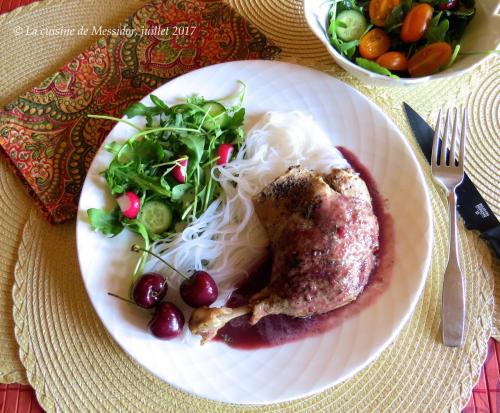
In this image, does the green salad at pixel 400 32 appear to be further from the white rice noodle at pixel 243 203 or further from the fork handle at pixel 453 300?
the fork handle at pixel 453 300

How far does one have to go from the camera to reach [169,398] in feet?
8.87

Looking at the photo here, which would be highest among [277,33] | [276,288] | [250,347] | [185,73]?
[277,33]

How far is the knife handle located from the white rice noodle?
978mm

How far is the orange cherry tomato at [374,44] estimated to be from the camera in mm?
2973

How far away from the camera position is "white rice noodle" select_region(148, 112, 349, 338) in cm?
285

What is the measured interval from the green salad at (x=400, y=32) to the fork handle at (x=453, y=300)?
104cm

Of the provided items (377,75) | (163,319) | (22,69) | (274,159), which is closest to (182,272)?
(163,319)

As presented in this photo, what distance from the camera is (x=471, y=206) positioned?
2982 millimetres

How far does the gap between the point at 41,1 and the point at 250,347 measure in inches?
119

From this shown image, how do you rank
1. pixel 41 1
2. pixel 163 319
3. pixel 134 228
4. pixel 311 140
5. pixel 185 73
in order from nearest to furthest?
pixel 163 319, pixel 134 228, pixel 311 140, pixel 185 73, pixel 41 1

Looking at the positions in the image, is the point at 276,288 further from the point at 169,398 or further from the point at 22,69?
the point at 22,69

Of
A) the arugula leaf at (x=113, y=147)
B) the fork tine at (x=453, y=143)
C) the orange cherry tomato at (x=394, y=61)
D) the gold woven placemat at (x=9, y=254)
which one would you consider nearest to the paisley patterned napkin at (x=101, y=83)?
the gold woven placemat at (x=9, y=254)

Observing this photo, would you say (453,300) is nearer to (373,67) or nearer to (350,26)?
(373,67)

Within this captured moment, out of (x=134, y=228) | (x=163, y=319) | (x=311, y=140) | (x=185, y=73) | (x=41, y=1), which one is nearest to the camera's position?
(x=163, y=319)
